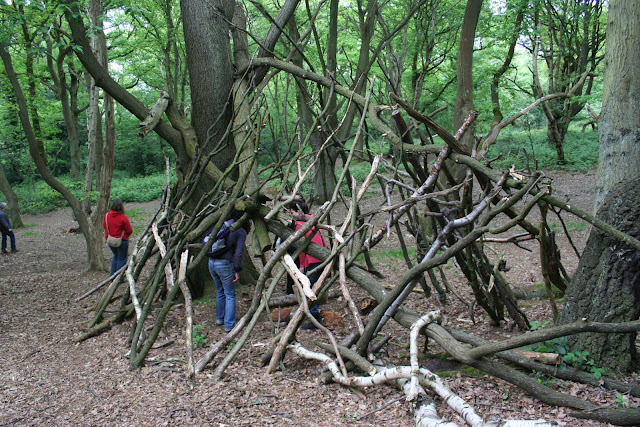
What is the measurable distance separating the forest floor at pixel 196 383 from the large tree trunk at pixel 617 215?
1.08ft

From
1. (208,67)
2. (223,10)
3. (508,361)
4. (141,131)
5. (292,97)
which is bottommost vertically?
(508,361)

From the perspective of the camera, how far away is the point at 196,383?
4.27 m

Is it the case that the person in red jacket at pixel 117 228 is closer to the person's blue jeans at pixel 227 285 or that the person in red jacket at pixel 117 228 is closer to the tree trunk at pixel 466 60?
the person's blue jeans at pixel 227 285

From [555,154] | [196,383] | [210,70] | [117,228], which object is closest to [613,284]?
[196,383]

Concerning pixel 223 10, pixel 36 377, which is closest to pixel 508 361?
pixel 36 377

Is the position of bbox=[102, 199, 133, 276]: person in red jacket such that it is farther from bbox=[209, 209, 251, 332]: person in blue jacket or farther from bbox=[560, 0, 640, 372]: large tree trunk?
bbox=[560, 0, 640, 372]: large tree trunk

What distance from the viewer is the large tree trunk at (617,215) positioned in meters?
3.62

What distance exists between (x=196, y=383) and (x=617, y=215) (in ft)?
12.4

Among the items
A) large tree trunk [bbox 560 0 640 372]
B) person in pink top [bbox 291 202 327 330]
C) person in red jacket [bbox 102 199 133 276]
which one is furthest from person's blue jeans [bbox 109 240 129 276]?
large tree trunk [bbox 560 0 640 372]

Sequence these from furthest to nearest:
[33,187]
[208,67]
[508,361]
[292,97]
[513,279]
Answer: [292,97]
[33,187]
[513,279]
[208,67]
[508,361]

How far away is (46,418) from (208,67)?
15.7ft

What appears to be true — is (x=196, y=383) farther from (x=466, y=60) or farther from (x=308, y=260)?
(x=466, y=60)

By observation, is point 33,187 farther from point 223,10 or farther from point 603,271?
point 603,271

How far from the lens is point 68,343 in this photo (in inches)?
217
